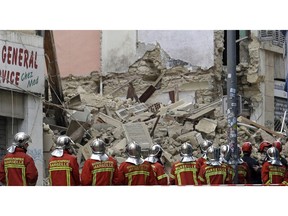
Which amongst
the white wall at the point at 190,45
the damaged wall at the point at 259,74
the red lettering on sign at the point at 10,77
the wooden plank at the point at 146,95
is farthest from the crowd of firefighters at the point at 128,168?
the white wall at the point at 190,45

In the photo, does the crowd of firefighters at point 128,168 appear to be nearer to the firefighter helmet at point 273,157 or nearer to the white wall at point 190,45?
the firefighter helmet at point 273,157

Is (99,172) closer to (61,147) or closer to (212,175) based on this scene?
(61,147)

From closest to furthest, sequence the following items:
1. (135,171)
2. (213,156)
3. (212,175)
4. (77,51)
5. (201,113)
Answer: (135,171)
(212,175)
(213,156)
(201,113)
(77,51)

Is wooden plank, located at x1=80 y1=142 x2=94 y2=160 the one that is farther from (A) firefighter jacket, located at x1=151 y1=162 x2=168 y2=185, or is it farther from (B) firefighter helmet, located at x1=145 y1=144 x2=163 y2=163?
(A) firefighter jacket, located at x1=151 y1=162 x2=168 y2=185

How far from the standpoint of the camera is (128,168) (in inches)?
636

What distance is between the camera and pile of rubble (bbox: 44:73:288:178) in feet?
75.1

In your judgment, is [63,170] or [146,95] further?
[146,95]

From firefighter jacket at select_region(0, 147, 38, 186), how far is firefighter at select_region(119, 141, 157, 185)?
1.48 metres

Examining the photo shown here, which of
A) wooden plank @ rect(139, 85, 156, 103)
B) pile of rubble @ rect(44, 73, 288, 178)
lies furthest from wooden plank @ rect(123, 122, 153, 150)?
wooden plank @ rect(139, 85, 156, 103)

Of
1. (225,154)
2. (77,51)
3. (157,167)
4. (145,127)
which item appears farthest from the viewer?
(77,51)

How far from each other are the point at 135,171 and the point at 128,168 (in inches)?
5.5

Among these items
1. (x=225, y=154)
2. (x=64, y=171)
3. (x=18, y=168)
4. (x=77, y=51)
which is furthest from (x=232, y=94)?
(x=77, y=51)

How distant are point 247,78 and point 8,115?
11093 millimetres

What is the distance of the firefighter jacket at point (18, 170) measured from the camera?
1587cm
